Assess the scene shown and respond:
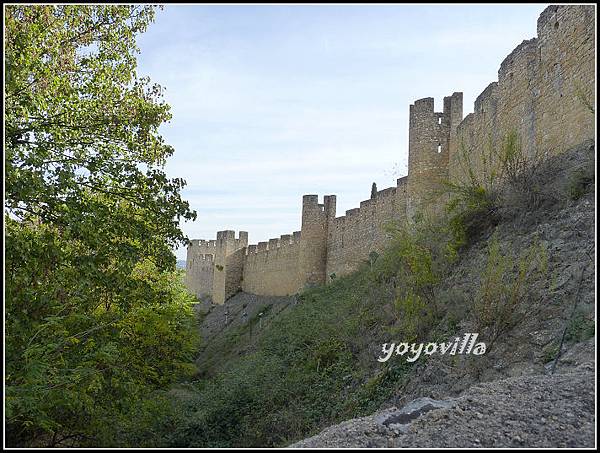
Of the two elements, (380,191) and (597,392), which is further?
(380,191)

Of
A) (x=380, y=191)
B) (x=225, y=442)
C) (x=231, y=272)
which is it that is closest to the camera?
(x=225, y=442)

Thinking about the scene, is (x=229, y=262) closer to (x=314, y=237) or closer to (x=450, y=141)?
(x=314, y=237)

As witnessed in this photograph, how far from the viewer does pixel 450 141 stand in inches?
707

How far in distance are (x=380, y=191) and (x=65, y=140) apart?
50.1 ft

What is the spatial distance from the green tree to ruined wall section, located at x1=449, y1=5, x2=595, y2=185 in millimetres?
5786

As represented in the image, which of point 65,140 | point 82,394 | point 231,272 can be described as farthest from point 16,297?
point 231,272

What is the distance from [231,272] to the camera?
126 ft

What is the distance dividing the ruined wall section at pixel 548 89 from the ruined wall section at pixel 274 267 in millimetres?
16362

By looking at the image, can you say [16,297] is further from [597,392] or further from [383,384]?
[597,392]

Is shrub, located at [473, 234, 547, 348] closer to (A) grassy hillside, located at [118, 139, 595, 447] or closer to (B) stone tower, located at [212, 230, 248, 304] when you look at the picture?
(A) grassy hillside, located at [118, 139, 595, 447]

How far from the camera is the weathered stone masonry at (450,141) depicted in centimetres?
1045

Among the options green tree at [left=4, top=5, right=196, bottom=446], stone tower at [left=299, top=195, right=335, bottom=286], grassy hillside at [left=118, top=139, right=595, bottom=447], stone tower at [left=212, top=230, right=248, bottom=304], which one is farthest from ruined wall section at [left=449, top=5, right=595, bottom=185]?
stone tower at [left=212, top=230, right=248, bottom=304]

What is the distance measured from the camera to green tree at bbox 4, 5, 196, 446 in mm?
7320

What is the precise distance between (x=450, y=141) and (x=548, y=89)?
658 cm
